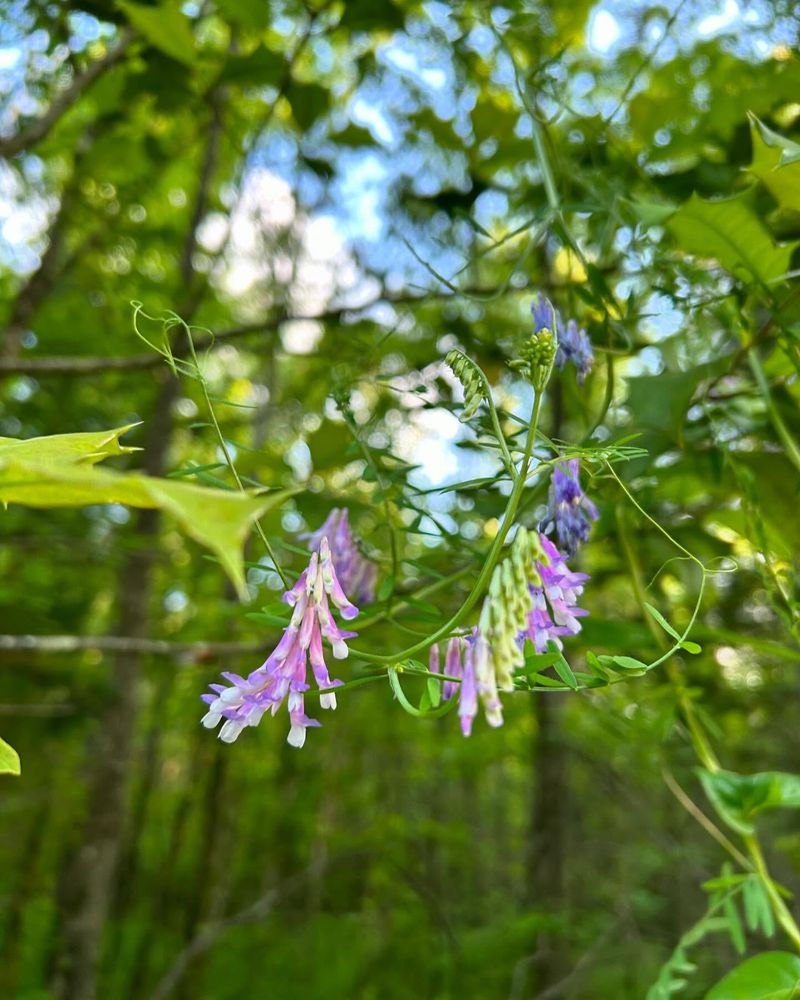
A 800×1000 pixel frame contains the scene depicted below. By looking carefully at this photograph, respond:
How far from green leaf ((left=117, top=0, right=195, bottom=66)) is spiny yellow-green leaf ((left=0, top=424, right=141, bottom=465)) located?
58 centimetres

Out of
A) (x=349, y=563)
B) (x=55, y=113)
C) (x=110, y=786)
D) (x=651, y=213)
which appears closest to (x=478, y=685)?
(x=349, y=563)

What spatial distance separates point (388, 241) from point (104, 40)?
53 centimetres

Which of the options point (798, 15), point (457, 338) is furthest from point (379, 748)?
point (798, 15)

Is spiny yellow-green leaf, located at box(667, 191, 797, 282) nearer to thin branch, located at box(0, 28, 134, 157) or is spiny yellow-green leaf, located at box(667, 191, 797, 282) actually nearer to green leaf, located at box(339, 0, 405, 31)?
green leaf, located at box(339, 0, 405, 31)

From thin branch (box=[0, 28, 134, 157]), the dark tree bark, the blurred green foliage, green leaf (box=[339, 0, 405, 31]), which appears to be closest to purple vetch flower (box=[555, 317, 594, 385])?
the blurred green foliage

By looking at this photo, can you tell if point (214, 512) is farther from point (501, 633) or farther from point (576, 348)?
point (576, 348)

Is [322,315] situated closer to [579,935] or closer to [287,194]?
[287,194]

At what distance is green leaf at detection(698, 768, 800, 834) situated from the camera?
1.88ft

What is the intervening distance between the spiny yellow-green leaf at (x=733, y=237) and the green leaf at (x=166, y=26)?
1.74 ft

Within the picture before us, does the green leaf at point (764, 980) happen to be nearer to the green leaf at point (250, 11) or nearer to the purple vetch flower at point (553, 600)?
the purple vetch flower at point (553, 600)

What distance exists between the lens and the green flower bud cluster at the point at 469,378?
0.42m

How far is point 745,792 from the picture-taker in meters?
0.60

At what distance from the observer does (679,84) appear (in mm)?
1021

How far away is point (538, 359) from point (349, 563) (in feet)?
0.87
